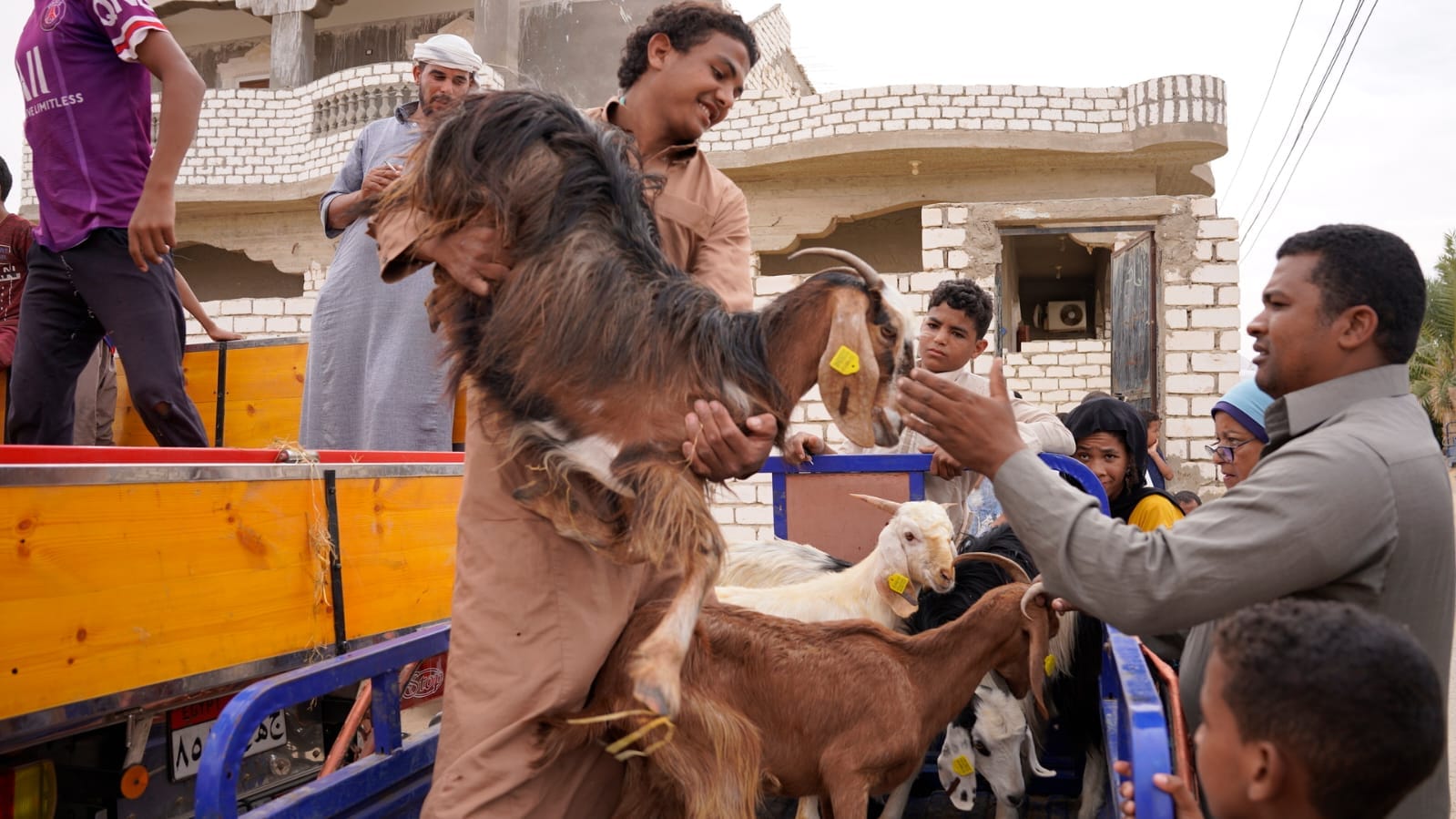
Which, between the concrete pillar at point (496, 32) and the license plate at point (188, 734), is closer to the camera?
the license plate at point (188, 734)

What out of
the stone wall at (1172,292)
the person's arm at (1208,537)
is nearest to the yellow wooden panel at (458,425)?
the person's arm at (1208,537)

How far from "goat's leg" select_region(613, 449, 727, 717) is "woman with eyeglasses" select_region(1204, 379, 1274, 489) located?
6.66ft

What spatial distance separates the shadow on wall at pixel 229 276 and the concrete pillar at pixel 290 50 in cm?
327

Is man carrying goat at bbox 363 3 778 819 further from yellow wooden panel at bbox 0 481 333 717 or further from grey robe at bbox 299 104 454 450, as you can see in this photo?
grey robe at bbox 299 104 454 450

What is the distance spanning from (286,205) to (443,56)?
1329cm

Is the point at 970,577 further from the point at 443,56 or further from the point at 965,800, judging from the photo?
the point at 443,56

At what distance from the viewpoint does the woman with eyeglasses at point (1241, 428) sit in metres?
3.10

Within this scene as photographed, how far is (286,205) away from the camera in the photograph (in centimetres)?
1594

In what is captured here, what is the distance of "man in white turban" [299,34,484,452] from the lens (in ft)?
13.5

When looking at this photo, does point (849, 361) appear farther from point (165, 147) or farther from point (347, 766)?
point (165, 147)

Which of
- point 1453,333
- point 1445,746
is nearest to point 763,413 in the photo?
point 1445,746

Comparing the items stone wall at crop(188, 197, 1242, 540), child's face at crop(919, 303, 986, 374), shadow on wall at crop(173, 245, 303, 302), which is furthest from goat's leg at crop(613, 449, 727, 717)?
shadow on wall at crop(173, 245, 303, 302)

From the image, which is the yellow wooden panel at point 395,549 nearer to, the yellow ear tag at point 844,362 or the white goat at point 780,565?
the white goat at point 780,565

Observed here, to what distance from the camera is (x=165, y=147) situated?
314 centimetres
